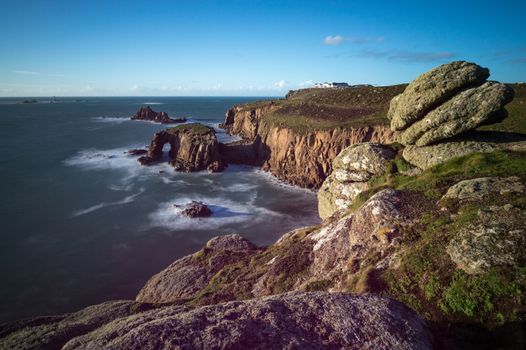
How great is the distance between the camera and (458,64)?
22.8m

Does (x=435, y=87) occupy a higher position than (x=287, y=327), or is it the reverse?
(x=435, y=87)

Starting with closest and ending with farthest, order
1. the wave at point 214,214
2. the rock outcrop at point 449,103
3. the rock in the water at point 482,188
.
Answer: the rock in the water at point 482,188 → the rock outcrop at point 449,103 → the wave at point 214,214

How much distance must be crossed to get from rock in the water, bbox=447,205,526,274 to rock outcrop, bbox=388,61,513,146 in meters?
9.88

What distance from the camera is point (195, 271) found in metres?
22.8

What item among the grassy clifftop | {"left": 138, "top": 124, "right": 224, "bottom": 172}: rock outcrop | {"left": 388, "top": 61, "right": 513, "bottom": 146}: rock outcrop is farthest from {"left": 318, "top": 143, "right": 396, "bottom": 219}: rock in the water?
{"left": 138, "top": 124, "right": 224, "bottom": 172}: rock outcrop

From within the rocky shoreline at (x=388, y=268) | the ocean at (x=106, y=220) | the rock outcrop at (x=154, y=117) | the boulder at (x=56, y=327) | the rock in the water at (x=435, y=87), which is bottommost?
the ocean at (x=106, y=220)

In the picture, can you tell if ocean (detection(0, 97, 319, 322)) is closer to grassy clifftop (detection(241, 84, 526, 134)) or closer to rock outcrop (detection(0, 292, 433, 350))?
grassy clifftop (detection(241, 84, 526, 134))

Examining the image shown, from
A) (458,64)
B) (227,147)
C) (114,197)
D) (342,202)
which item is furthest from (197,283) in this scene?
(227,147)

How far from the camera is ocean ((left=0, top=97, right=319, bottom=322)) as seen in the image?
27641 mm

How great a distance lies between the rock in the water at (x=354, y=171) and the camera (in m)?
25.8

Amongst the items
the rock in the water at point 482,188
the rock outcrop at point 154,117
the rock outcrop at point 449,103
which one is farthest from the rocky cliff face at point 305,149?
the rock outcrop at point 154,117

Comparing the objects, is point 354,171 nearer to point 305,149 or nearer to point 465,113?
point 465,113

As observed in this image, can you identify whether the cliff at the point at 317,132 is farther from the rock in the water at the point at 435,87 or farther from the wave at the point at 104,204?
the wave at the point at 104,204

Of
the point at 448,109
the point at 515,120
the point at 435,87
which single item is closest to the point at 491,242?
the point at 448,109
